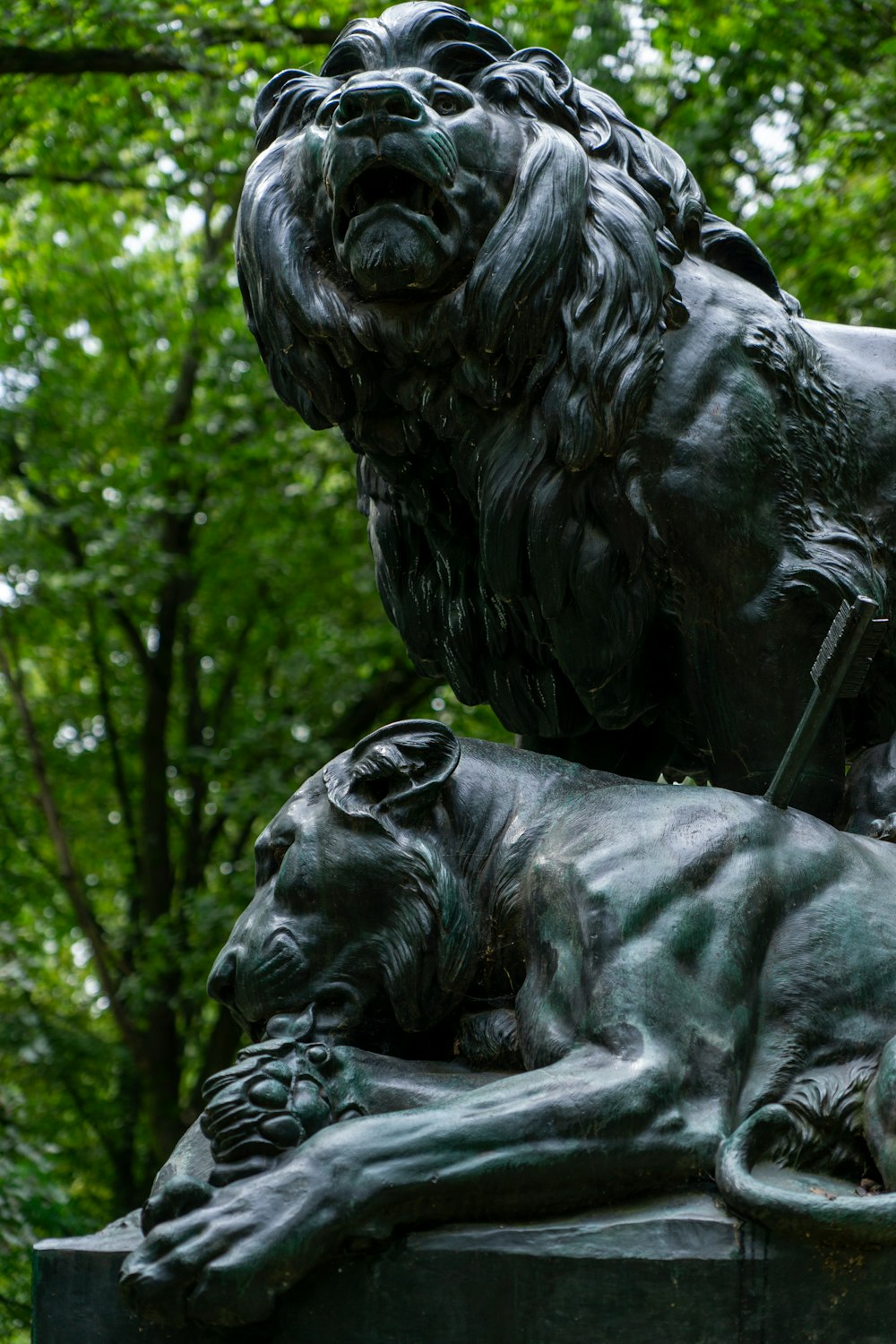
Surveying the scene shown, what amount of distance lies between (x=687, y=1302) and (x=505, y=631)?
1.60m

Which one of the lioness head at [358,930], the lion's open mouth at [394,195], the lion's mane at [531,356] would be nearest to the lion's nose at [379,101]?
the lion's open mouth at [394,195]

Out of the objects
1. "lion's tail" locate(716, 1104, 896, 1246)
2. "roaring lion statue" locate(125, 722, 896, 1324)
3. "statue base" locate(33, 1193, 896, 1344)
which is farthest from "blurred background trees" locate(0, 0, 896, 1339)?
"lion's tail" locate(716, 1104, 896, 1246)

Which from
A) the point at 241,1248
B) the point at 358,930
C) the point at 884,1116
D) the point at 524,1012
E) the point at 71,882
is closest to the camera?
the point at 241,1248

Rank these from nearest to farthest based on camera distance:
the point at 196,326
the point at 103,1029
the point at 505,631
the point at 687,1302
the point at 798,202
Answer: the point at 687,1302 < the point at 505,631 < the point at 798,202 < the point at 196,326 < the point at 103,1029

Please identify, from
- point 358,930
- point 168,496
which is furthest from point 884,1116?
point 168,496

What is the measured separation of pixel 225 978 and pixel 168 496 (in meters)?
8.59

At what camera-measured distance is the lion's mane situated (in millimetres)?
3387

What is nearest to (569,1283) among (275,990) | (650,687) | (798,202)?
(275,990)

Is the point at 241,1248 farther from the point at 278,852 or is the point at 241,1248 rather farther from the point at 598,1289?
the point at 278,852

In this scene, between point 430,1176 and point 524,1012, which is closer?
point 430,1176

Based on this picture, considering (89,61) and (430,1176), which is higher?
(89,61)

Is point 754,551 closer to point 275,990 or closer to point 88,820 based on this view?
point 275,990

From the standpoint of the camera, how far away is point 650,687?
149 inches

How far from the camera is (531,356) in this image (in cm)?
340
